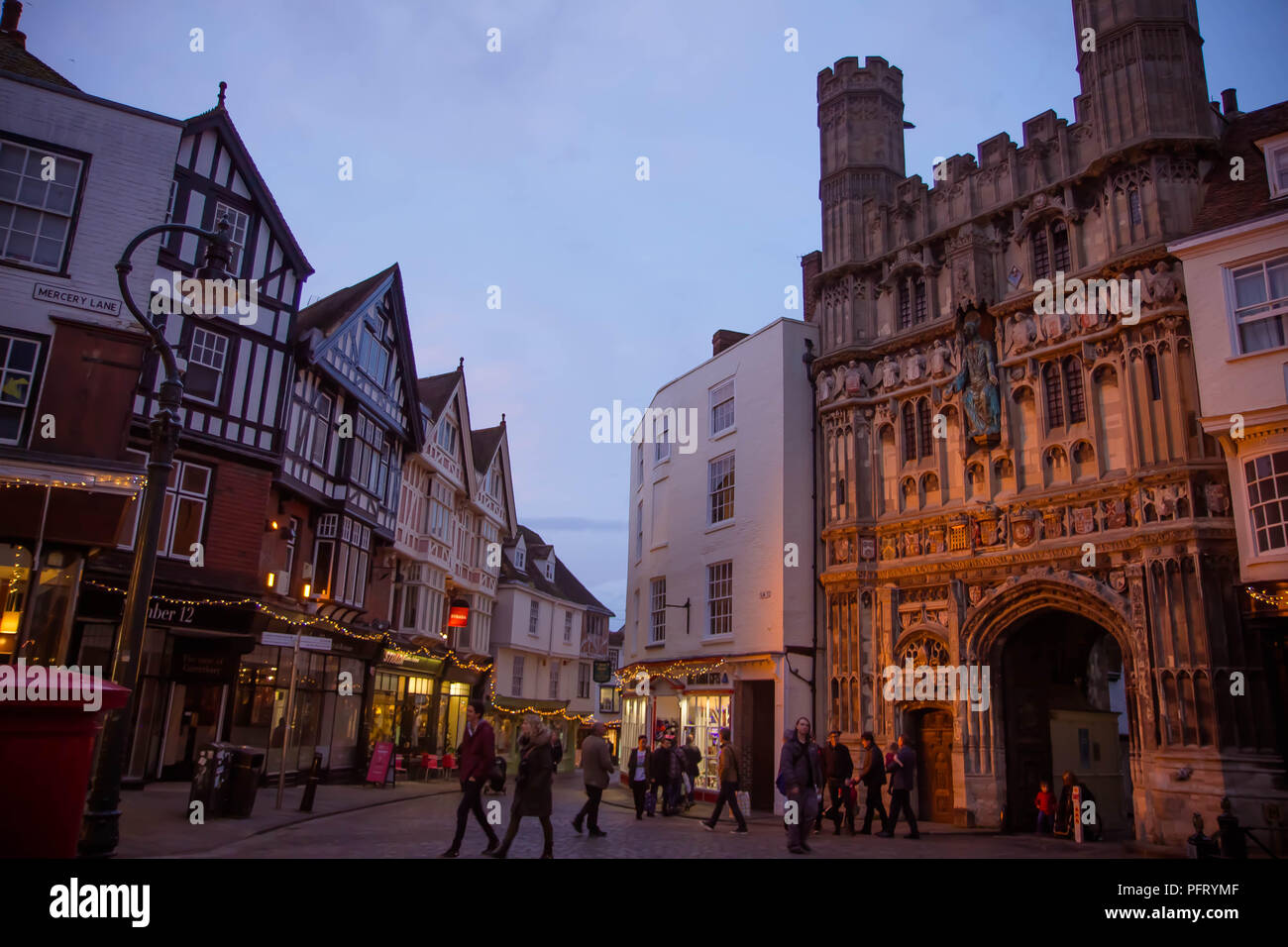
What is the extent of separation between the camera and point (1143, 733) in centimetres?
1638

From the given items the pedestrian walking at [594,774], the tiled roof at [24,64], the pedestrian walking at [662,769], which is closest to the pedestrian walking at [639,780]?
the pedestrian walking at [662,769]

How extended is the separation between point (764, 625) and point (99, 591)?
603 inches

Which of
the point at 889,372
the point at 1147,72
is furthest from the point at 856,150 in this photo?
the point at 1147,72

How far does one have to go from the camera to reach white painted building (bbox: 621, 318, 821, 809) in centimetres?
2317

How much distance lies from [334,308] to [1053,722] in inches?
859

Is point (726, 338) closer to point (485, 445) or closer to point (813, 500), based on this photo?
point (813, 500)

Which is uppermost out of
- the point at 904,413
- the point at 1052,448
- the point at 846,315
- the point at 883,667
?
the point at 846,315

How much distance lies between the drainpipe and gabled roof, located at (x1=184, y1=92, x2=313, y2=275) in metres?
13.7

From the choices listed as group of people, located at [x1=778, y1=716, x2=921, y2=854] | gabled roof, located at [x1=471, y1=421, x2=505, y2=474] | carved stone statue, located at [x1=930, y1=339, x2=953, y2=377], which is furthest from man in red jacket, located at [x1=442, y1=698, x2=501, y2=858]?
gabled roof, located at [x1=471, y1=421, x2=505, y2=474]

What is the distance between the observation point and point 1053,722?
20328mm

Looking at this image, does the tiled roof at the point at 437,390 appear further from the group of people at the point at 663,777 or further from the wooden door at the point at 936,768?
the wooden door at the point at 936,768

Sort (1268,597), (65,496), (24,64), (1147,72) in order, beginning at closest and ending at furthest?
1. (1268,597)
2. (65,496)
3. (24,64)
4. (1147,72)
